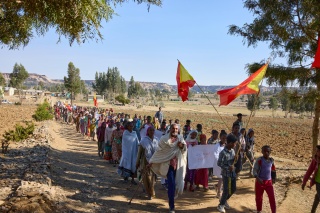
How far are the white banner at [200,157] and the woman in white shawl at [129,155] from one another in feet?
5.58

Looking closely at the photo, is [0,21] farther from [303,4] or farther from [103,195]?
[303,4]

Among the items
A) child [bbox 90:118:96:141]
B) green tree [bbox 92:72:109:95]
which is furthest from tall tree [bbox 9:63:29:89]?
child [bbox 90:118:96:141]

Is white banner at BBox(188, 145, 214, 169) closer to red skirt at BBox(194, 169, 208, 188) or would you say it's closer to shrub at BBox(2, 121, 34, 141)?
red skirt at BBox(194, 169, 208, 188)

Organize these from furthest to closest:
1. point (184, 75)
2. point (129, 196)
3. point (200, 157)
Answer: point (184, 75) → point (200, 157) → point (129, 196)

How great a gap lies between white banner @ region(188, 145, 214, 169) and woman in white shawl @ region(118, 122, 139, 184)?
1701 mm

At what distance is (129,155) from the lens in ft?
28.8

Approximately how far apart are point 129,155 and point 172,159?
8.54 ft

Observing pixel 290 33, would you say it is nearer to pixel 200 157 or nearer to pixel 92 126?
pixel 200 157

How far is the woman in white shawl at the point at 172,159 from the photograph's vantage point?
6375 millimetres

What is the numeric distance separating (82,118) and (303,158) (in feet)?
46.7

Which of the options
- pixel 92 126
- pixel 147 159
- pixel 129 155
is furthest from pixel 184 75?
pixel 92 126

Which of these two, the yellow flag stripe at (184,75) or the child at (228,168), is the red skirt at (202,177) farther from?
the yellow flag stripe at (184,75)

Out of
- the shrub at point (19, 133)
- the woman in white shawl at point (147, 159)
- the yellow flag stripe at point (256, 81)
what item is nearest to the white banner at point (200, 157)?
the woman in white shawl at point (147, 159)

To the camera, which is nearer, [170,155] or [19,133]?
[170,155]
